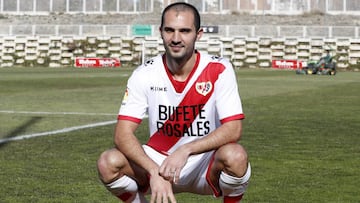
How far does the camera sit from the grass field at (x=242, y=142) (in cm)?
860

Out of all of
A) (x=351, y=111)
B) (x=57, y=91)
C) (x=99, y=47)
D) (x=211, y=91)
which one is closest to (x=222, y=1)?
(x=99, y=47)

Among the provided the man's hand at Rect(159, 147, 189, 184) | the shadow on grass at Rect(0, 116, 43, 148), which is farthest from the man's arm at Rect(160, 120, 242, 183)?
the shadow on grass at Rect(0, 116, 43, 148)

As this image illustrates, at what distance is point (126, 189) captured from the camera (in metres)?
6.60

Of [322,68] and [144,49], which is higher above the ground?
[144,49]

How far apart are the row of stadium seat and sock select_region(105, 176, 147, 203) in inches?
2176

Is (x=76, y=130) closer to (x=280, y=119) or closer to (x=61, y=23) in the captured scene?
(x=280, y=119)

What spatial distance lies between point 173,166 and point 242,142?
276 inches

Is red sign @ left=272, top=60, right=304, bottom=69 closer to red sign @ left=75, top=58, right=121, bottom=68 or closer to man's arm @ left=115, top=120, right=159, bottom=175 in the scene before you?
red sign @ left=75, top=58, right=121, bottom=68

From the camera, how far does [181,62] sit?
648 cm

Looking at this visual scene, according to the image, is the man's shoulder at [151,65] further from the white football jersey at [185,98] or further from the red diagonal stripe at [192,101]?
the red diagonal stripe at [192,101]

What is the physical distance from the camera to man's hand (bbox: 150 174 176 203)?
19.8ft

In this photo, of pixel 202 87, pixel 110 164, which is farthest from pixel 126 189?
pixel 202 87

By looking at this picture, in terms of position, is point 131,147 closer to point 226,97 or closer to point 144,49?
point 226,97

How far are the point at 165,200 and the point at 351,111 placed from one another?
1425 centimetres
